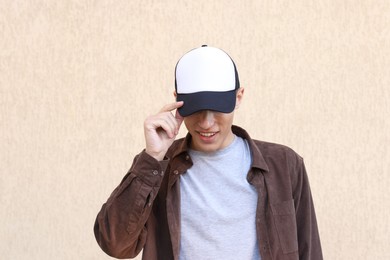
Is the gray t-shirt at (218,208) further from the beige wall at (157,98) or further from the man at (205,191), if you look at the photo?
the beige wall at (157,98)

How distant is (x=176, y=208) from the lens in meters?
1.52

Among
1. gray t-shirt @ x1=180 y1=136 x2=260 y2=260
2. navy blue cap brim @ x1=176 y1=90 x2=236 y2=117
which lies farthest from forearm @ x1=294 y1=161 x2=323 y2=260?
navy blue cap brim @ x1=176 y1=90 x2=236 y2=117

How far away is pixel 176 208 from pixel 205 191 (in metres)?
0.08

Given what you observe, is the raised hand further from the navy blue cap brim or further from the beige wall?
the beige wall

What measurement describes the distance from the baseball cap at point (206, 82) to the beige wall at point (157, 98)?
1.07 meters

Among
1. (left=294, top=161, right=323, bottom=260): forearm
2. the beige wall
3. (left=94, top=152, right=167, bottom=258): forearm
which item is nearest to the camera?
(left=94, top=152, right=167, bottom=258): forearm

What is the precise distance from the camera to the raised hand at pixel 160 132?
149cm

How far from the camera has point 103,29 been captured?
8.73 feet

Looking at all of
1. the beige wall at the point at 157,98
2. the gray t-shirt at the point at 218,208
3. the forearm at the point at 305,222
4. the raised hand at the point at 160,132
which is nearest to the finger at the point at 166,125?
the raised hand at the point at 160,132

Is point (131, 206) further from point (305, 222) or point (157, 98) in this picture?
point (157, 98)

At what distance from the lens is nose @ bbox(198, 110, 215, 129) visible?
148 centimetres

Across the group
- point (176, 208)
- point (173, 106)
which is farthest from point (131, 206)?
point (173, 106)

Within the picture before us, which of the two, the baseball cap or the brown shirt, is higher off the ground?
the baseball cap

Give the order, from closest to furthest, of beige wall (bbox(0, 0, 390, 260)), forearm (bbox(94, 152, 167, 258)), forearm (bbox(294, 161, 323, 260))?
1. forearm (bbox(94, 152, 167, 258))
2. forearm (bbox(294, 161, 323, 260))
3. beige wall (bbox(0, 0, 390, 260))
